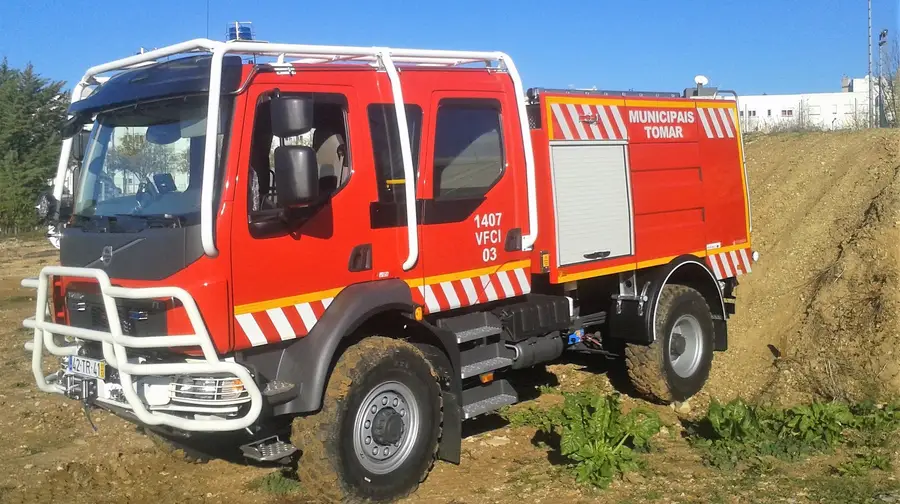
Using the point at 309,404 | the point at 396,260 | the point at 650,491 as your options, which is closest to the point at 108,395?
the point at 309,404

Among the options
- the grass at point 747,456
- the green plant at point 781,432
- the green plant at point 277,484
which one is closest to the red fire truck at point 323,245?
the green plant at point 277,484

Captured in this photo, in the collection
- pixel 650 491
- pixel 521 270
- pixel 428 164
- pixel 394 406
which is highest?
pixel 428 164

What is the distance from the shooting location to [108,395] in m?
4.48

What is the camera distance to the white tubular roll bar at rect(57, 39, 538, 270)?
13.1 ft

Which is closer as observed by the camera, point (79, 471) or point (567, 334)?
point (79, 471)

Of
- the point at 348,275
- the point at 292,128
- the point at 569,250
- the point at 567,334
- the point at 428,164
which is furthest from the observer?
the point at 567,334

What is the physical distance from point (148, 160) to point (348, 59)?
4.31ft

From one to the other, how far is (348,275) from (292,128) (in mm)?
1013

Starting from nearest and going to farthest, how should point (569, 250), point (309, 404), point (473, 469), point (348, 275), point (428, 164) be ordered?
point (309, 404), point (348, 275), point (428, 164), point (473, 469), point (569, 250)

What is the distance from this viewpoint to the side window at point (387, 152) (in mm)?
4824

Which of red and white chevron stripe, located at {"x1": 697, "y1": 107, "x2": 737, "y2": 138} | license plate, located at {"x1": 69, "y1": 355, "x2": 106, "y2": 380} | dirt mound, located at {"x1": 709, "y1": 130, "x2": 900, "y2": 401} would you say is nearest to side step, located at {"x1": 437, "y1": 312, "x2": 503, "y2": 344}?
license plate, located at {"x1": 69, "y1": 355, "x2": 106, "y2": 380}

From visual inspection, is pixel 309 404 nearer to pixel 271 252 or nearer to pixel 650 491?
pixel 271 252

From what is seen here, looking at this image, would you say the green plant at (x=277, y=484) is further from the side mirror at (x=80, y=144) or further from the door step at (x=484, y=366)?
the side mirror at (x=80, y=144)

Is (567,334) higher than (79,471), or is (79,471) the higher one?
(567,334)
